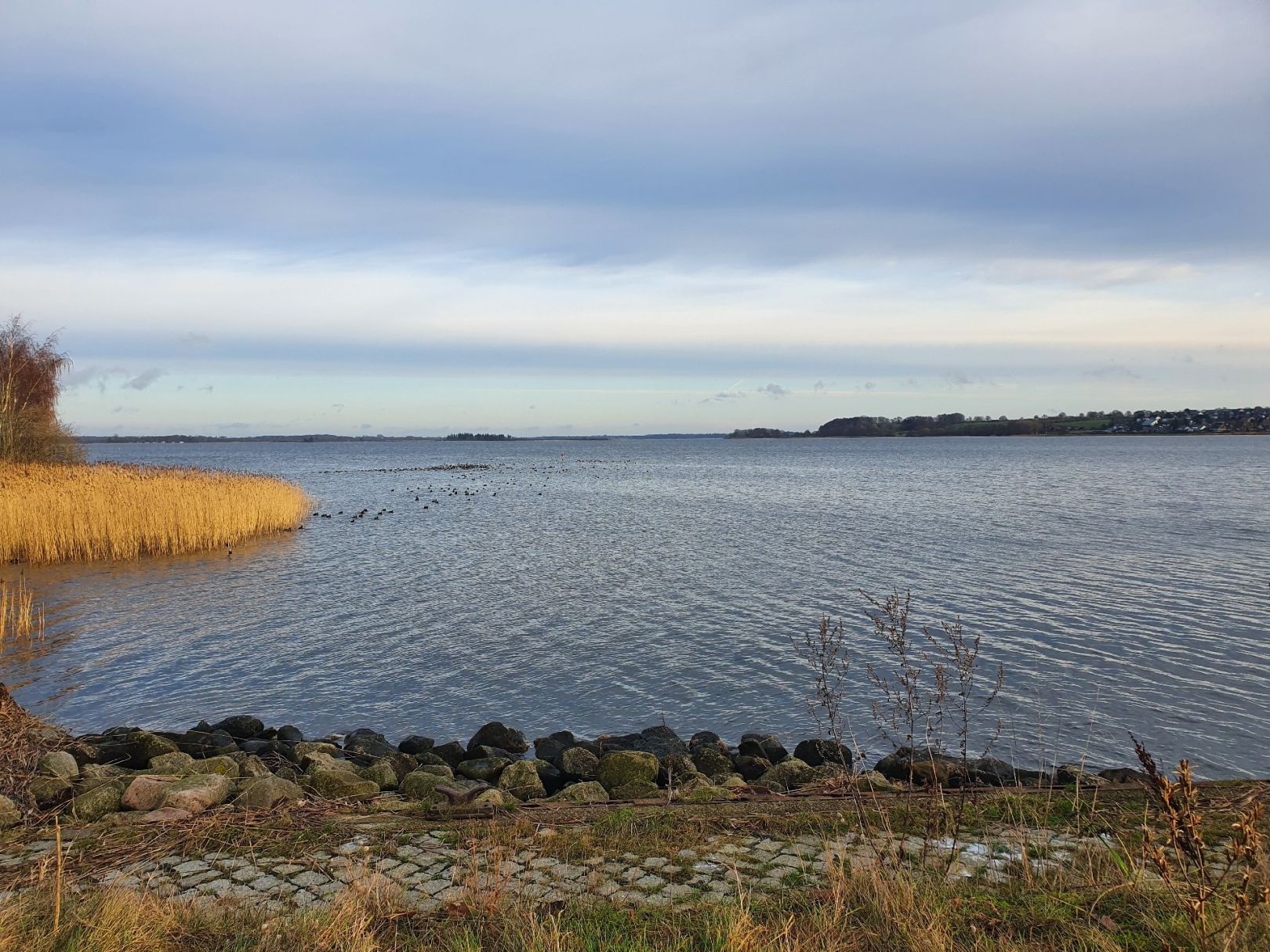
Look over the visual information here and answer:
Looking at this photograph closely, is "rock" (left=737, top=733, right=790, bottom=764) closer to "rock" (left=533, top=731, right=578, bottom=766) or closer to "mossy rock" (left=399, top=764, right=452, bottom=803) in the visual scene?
"rock" (left=533, top=731, right=578, bottom=766)

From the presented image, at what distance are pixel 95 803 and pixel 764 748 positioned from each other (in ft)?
21.8

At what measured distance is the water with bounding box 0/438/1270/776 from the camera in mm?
11633

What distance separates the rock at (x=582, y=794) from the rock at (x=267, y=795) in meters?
2.04

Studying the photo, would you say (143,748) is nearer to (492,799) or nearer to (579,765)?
(492,799)

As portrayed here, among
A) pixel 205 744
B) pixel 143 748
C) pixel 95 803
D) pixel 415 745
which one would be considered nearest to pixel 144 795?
pixel 95 803

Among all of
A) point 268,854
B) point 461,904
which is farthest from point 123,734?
point 461,904

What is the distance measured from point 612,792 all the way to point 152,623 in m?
13.1

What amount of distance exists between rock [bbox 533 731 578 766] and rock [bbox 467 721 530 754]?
0.18 metres

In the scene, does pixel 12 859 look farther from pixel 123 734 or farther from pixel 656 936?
pixel 123 734

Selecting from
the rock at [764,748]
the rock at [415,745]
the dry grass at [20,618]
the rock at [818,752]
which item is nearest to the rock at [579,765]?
the rock at [764,748]

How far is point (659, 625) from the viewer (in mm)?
16609

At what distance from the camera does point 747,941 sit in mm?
3908

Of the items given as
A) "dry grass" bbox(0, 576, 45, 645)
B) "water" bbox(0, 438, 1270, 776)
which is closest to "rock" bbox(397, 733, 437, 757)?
"water" bbox(0, 438, 1270, 776)

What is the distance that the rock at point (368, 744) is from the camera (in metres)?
9.68
